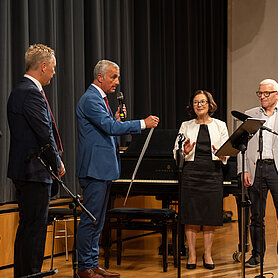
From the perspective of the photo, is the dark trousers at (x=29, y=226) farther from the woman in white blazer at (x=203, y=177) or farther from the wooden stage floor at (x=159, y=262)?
the woman in white blazer at (x=203, y=177)

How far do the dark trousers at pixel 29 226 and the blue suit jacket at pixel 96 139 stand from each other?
896 mm

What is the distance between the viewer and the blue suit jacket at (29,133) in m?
3.26

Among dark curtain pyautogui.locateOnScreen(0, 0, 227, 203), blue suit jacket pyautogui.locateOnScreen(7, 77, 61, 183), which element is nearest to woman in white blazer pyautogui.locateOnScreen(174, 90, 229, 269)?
dark curtain pyautogui.locateOnScreen(0, 0, 227, 203)

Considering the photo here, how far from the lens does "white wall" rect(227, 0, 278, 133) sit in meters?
8.44

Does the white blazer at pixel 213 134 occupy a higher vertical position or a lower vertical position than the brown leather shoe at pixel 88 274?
higher

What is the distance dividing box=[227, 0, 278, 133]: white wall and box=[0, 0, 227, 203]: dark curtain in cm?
15

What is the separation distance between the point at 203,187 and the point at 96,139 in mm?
1157

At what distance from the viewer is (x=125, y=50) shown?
6.84m

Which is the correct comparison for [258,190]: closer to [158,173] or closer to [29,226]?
[158,173]

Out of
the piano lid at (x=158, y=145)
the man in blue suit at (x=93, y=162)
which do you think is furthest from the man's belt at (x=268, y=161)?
the man in blue suit at (x=93, y=162)

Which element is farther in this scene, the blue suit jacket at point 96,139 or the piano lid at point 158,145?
the piano lid at point 158,145

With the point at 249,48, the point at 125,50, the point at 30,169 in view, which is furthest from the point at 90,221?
the point at 249,48

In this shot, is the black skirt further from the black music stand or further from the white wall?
the white wall

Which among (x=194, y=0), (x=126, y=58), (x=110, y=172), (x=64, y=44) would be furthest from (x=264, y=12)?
(x=110, y=172)
